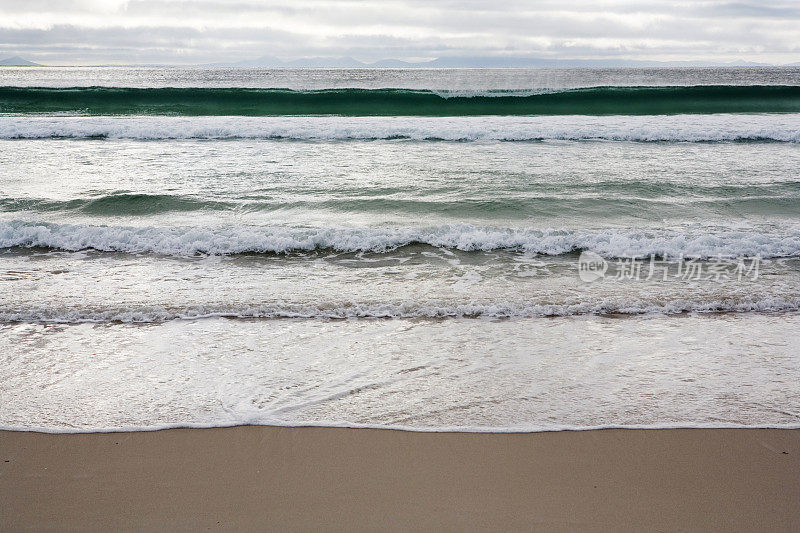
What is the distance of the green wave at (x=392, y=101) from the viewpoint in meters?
21.9

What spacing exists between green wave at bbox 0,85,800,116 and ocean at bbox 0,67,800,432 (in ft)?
31.8

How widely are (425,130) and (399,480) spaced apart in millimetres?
13951

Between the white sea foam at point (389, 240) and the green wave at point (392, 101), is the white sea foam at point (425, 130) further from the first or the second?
the white sea foam at point (389, 240)

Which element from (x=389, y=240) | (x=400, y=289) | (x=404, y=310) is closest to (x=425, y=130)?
(x=389, y=240)

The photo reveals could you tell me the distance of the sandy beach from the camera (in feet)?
7.45

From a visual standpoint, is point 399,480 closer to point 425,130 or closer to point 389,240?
point 389,240

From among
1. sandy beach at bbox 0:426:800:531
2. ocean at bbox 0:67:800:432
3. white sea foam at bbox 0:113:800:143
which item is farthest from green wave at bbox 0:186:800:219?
white sea foam at bbox 0:113:800:143

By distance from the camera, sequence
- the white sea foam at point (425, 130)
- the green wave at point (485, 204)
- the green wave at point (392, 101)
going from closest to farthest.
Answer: the green wave at point (485, 204), the white sea foam at point (425, 130), the green wave at point (392, 101)

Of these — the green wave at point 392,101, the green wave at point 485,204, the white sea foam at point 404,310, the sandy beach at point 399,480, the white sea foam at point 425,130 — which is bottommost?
the sandy beach at point 399,480

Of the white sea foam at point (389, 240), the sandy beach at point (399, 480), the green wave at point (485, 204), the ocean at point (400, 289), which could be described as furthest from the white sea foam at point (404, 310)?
the green wave at point (485, 204)

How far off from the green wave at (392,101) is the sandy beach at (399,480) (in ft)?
64.6

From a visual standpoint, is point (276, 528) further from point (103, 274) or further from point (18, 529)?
point (103, 274)

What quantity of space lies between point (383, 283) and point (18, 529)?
3.39 meters

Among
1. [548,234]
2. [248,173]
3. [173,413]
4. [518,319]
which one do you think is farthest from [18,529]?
[248,173]
